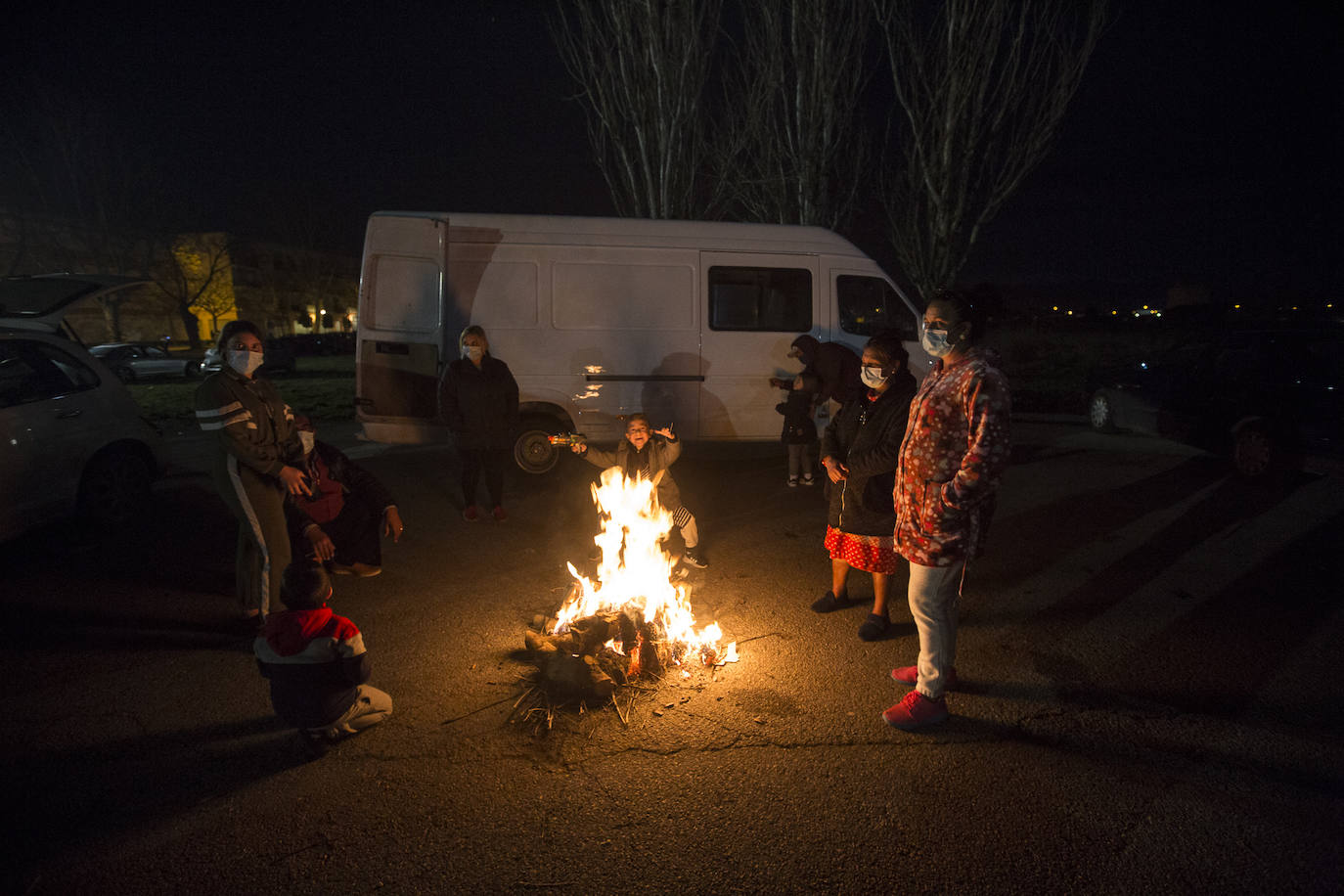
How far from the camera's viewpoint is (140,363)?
1024 inches

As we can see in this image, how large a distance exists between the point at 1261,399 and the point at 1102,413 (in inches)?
135

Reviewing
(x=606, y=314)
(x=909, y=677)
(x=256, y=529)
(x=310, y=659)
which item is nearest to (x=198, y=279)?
(x=606, y=314)

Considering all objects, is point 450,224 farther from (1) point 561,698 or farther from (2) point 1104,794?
(2) point 1104,794

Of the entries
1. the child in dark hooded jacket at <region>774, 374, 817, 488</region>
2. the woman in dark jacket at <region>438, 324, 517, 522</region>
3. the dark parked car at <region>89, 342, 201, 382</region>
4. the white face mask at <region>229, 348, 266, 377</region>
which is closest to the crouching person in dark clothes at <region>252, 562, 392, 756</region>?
the white face mask at <region>229, 348, 266, 377</region>

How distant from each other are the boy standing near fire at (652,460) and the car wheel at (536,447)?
3.17 metres

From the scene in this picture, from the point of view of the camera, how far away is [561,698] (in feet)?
11.9

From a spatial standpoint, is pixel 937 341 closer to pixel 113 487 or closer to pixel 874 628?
pixel 874 628

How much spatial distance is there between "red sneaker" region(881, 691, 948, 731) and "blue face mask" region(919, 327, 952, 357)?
5.24 feet

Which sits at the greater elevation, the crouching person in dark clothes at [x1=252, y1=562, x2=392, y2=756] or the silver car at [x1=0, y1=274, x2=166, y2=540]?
the silver car at [x1=0, y1=274, x2=166, y2=540]

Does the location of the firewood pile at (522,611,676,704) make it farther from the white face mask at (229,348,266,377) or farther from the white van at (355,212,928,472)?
the white van at (355,212,928,472)

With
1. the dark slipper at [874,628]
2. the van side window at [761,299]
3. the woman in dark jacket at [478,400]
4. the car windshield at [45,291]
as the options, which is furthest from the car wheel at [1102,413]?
the car windshield at [45,291]

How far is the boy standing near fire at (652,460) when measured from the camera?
5.55m

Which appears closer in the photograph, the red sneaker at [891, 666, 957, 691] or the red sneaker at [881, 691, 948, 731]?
the red sneaker at [881, 691, 948, 731]

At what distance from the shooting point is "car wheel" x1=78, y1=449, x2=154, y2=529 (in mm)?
6254
